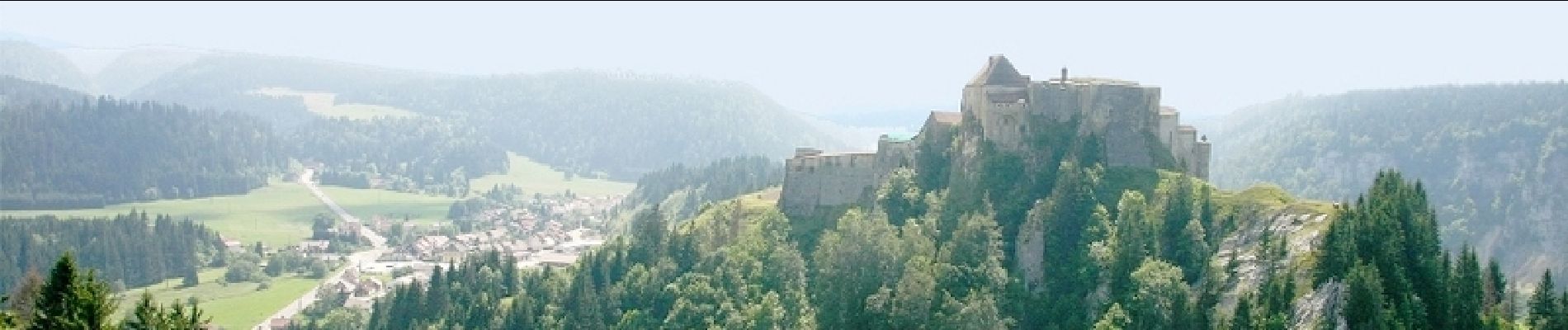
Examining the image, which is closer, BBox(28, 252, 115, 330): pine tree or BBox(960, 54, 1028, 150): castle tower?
BBox(28, 252, 115, 330): pine tree

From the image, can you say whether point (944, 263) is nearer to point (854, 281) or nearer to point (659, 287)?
point (854, 281)

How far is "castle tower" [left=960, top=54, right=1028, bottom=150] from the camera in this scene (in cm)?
11594

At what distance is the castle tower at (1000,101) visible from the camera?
116 m

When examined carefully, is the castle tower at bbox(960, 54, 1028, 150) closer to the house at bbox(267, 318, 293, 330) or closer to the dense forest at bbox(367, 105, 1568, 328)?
the dense forest at bbox(367, 105, 1568, 328)

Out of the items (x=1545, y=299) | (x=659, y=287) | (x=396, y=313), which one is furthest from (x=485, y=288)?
(x=1545, y=299)

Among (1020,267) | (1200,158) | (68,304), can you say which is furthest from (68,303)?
(1200,158)

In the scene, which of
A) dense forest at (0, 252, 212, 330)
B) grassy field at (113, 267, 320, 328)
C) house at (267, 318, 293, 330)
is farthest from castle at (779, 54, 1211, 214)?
grassy field at (113, 267, 320, 328)

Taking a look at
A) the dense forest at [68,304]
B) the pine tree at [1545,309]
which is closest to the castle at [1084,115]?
the pine tree at [1545,309]

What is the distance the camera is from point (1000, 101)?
11656 cm

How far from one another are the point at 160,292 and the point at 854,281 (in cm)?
12814

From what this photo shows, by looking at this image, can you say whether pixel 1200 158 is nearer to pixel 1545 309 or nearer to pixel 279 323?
pixel 1545 309

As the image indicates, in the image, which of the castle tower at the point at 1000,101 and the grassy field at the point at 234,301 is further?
the grassy field at the point at 234,301

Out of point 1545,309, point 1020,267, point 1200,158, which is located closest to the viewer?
point 1545,309

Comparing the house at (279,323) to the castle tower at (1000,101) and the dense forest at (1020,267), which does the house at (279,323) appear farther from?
the castle tower at (1000,101)
